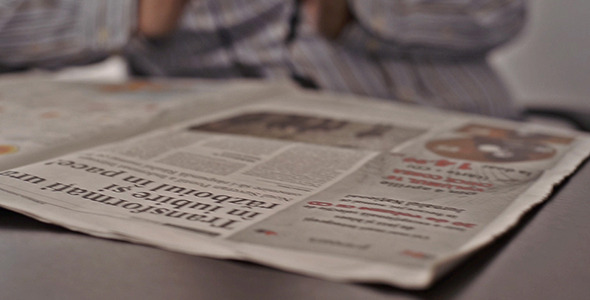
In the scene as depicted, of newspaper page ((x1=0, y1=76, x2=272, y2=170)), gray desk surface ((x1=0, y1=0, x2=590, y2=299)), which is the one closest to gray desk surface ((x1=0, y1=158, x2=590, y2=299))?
gray desk surface ((x1=0, y1=0, x2=590, y2=299))

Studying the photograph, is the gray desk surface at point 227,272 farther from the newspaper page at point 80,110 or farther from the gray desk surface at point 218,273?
the newspaper page at point 80,110

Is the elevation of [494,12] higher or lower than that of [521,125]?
higher

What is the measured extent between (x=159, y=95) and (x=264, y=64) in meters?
0.34

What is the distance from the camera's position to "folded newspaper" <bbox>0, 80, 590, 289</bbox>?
0.27m

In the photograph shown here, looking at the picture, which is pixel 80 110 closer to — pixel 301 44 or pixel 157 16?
pixel 157 16

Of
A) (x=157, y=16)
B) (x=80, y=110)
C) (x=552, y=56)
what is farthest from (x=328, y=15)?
(x=552, y=56)

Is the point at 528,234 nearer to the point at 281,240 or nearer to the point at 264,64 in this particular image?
the point at 281,240

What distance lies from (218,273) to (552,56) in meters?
1.12

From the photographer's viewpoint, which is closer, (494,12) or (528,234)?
(528,234)

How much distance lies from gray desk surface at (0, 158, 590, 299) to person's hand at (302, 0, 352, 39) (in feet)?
1.89

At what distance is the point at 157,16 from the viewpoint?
83cm

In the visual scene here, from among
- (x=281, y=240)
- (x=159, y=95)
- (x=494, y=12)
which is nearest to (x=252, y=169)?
(x=281, y=240)

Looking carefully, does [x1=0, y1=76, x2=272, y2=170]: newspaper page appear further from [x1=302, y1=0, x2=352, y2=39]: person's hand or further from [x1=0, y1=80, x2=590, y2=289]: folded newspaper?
[x1=302, y1=0, x2=352, y2=39]: person's hand

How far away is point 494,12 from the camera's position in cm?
93
